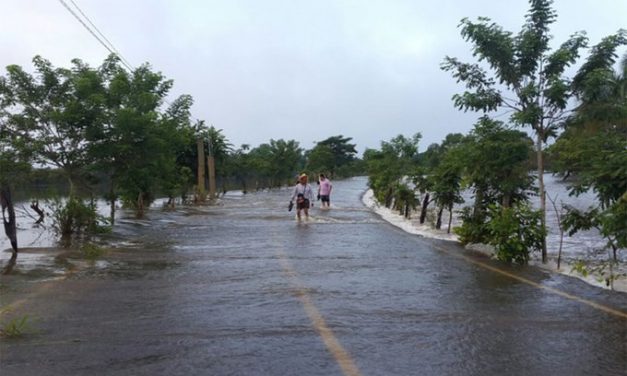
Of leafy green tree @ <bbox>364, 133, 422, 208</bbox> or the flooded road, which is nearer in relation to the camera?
the flooded road

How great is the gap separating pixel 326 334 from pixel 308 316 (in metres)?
0.82

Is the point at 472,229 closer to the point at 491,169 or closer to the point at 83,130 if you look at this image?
the point at 491,169

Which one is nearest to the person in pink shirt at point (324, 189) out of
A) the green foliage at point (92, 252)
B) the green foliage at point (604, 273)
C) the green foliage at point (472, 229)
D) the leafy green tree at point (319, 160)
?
the green foliage at point (472, 229)

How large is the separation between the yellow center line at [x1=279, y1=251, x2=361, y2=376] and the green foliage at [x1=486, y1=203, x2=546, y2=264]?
168 inches

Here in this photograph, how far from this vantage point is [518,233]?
11555 mm

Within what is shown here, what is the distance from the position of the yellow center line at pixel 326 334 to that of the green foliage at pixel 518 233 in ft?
14.0

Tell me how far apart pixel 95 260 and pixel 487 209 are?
825cm

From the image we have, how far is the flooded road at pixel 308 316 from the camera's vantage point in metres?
5.20

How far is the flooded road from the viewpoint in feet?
17.1

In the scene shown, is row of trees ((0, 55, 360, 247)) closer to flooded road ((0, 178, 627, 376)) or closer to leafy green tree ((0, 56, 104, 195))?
leafy green tree ((0, 56, 104, 195))

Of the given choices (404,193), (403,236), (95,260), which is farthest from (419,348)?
(404,193)

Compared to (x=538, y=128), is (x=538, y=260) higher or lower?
lower

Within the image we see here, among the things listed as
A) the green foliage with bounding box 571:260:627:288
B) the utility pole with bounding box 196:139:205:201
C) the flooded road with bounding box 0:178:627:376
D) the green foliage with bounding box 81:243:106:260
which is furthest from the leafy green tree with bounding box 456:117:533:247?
the utility pole with bounding box 196:139:205:201

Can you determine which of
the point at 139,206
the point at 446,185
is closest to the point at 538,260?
the point at 446,185
